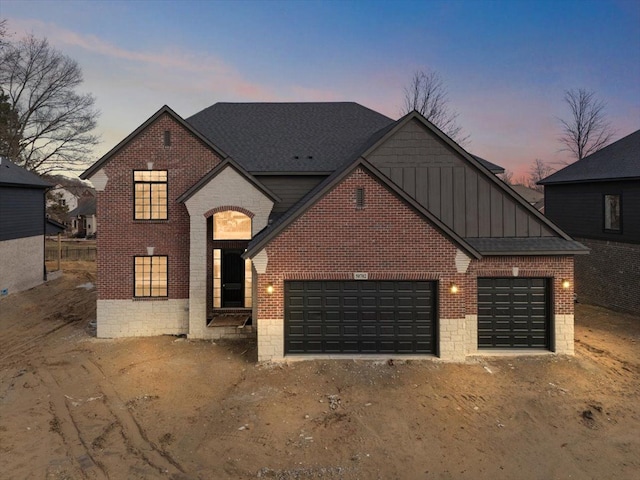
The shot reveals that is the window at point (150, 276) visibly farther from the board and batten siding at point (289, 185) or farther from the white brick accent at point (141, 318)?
the board and batten siding at point (289, 185)

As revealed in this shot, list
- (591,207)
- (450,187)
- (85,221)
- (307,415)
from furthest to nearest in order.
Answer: (85,221), (591,207), (450,187), (307,415)

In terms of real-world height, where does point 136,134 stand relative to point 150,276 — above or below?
above

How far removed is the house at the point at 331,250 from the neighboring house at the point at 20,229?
476 inches

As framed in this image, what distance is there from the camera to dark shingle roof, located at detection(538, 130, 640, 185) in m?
18.5

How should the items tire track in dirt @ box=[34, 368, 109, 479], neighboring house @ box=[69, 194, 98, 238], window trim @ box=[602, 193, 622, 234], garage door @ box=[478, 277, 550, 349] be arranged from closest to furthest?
tire track in dirt @ box=[34, 368, 109, 479] → garage door @ box=[478, 277, 550, 349] → window trim @ box=[602, 193, 622, 234] → neighboring house @ box=[69, 194, 98, 238]

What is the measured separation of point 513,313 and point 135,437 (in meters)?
11.6

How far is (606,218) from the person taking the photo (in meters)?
19.6

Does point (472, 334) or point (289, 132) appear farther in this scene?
point (289, 132)

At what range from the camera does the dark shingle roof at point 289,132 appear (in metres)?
16.9

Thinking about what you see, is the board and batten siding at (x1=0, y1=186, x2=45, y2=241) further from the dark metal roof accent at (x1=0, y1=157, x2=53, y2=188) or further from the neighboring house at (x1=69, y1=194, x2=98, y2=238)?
the neighboring house at (x1=69, y1=194, x2=98, y2=238)

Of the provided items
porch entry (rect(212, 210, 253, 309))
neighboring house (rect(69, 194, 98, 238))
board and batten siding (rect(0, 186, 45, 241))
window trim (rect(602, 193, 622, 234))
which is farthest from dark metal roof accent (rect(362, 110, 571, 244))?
neighboring house (rect(69, 194, 98, 238))

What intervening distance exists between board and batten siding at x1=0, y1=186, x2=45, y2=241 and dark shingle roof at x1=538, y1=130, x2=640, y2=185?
32.1 meters

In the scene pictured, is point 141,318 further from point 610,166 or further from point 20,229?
point 610,166

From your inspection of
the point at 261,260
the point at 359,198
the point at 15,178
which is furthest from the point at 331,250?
the point at 15,178
